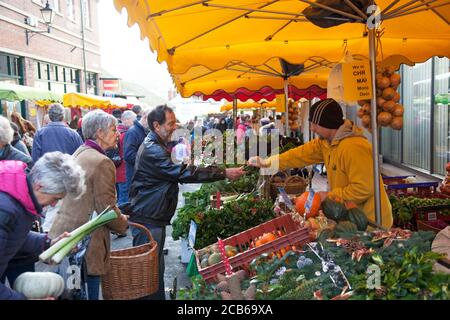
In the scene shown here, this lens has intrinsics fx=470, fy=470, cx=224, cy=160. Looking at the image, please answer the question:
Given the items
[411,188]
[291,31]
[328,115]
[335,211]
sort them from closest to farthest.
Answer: [335,211], [328,115], [291,31], [411,188]

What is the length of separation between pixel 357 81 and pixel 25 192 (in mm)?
2404

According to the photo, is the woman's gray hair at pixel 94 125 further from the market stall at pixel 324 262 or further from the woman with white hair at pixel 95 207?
the market stall at pixel 324 262

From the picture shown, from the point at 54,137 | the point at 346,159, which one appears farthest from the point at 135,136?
the point at 346,159

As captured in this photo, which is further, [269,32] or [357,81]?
[269,32]

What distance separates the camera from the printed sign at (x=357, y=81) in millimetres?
3461

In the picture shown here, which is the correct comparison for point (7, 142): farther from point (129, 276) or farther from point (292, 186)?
point (292, 186)

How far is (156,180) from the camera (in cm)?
409

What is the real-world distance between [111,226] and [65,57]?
827 inches

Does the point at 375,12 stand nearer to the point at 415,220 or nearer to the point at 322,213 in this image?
the point at 322,213

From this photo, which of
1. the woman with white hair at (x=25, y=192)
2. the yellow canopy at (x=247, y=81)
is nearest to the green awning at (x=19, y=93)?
the yellow canopy at (x=247, y=81)

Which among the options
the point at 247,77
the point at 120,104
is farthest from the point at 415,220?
the point at 120,104

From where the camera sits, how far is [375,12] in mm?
3236

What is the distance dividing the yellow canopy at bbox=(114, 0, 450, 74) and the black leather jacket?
0.81 meters

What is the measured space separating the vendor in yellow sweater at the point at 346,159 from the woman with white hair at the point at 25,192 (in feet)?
5.70
